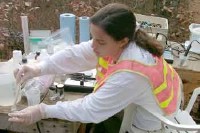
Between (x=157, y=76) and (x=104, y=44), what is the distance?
0.28m

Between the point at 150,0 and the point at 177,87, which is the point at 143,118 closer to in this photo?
the point at 177,87

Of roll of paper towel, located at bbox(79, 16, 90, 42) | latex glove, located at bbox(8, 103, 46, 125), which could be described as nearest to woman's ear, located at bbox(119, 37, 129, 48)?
latex glove, located at bbox(8, 103, 46, 125)

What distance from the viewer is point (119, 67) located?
4.33 feet

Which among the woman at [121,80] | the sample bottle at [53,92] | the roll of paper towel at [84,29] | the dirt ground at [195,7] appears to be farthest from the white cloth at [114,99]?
the dirt ground at [195,7]

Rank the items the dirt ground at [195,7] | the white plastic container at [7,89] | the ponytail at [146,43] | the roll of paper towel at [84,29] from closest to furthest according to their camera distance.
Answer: the ponytail at [146,43] → the white plastic container at [7,89] → the roll of paper towel at [84,29] → the dirt ground at [195,7]

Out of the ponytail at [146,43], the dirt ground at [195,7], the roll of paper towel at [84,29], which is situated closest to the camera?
the ponytail at [146,43]

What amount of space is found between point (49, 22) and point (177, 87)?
2.14 m

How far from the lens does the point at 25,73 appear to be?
5.23ft

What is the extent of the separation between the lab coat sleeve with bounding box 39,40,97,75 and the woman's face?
25 centimetres

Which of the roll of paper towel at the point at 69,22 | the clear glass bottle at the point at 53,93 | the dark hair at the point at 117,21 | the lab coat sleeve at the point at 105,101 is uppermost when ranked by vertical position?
the dark hair at the point at 117,21

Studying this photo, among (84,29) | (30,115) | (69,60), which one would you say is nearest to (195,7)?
(84,29)

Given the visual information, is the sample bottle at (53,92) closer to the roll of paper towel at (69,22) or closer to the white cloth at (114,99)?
the white cloth at (114,99)

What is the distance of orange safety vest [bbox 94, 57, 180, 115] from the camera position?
132 cm

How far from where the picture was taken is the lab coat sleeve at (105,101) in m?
1.31
